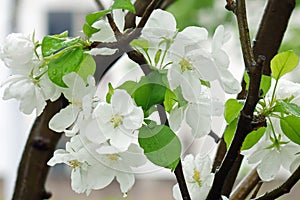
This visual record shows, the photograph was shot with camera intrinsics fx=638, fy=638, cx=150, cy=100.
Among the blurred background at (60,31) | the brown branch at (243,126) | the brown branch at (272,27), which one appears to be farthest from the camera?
the blurred background at (60,31)

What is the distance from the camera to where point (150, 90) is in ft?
1.07

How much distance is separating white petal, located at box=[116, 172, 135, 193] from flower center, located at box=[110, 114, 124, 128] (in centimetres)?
4

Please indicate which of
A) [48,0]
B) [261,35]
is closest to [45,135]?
[261,35]

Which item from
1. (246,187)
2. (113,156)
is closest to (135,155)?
(113,156)

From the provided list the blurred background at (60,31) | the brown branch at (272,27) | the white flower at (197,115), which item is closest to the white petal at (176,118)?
the white flower at (197,115)

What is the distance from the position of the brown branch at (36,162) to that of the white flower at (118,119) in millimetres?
266

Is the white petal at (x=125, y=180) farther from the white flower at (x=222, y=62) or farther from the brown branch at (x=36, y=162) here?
the brown branch at (x=36, y=162)

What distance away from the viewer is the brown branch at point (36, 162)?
23.2 inches

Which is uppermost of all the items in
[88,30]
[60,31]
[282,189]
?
[88,30]

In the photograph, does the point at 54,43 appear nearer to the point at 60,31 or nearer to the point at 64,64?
the point at 64,64

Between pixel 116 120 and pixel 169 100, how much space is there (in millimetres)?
30

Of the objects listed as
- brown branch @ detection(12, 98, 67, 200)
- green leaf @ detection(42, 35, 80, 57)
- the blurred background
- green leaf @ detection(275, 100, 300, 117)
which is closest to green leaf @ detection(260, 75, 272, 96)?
green leaf @ detection(275, 100, 300, 117)

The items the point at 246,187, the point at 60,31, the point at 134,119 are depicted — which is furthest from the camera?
the point at 60,31

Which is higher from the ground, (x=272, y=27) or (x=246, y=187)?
(x=272, y=27)
